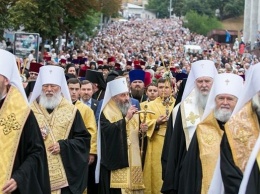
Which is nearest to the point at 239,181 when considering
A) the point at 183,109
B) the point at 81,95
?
the point at 183,109

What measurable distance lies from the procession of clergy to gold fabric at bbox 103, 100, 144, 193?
13 mm

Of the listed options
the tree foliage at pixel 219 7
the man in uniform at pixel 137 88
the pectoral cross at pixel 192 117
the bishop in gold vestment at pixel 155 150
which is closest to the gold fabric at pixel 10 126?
the pectoral cross at pixel 192 117

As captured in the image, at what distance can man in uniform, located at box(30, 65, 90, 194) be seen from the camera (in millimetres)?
9086

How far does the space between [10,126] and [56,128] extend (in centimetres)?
222

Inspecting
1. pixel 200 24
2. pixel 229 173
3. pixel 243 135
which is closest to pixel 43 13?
pixel 243 135

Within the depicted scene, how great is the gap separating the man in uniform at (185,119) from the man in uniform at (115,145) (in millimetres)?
956

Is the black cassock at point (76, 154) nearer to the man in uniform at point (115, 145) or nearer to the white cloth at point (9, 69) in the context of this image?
the man in uniform at point (115, 145)

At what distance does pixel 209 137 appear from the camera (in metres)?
8.09

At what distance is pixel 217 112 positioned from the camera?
804 centimetres

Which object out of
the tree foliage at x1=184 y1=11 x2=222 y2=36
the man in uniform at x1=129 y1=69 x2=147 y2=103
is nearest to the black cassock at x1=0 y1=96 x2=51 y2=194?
the man in uniform at x1=129 y1=69 x2=147 y2=103

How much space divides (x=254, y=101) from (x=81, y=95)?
5.20 m

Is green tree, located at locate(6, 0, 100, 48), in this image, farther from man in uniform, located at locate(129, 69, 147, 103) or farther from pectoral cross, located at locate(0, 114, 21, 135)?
pectoral cross, located at locate(0, 114, 21, 135)

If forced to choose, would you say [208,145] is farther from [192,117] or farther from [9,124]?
[9,124]

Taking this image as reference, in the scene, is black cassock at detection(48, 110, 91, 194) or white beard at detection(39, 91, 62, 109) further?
white beard at detection(39, 91, 62, 109)
